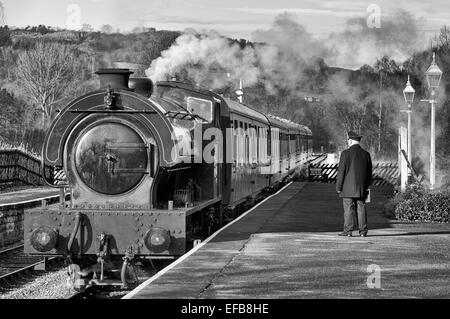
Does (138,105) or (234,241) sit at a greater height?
(138,105)

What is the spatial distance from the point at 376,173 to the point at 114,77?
2852 cm

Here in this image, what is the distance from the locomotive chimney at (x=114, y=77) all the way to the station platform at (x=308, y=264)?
2.66 metres

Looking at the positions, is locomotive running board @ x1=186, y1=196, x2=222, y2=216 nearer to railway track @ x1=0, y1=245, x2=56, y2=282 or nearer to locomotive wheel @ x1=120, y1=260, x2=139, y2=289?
locomotive wheel @ x1=120, y1=260, x2=139, y2=289

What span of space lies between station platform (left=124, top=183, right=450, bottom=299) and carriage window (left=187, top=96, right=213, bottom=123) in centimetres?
210

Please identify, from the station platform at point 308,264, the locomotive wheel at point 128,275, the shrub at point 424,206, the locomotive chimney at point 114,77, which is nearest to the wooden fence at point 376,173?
the shrub at point 424,206

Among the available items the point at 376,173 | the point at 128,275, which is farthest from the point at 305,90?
the point at 128,275

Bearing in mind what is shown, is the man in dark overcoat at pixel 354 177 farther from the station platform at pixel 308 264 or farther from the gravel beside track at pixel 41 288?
the gravel beside track at pixel 41 288

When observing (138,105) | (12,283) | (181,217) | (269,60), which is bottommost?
(12,283)

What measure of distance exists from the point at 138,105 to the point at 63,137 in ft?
3.95

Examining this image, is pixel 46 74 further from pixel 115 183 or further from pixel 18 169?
pixel 115 183

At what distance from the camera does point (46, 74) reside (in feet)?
219
